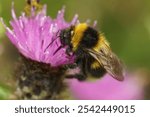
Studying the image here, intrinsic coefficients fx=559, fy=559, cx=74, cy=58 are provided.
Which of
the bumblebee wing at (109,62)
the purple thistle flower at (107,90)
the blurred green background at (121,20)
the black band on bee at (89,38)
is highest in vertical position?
the blurred green background at (121,20)

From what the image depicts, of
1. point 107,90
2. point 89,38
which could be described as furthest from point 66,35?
point 107,90

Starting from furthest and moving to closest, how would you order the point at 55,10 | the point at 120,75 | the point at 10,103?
the point at 55,10
the point at 10,103
the point at 120,75

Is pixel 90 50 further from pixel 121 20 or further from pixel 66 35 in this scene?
pixel 121 20

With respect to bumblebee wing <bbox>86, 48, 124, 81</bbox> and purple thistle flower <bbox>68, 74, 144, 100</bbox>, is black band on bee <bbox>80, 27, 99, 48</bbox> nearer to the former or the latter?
bumblebee wing <bbox>86, 48, 124, 81</bbox>

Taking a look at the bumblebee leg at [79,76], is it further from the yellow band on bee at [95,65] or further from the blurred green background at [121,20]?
the blurred green background at [121,20]

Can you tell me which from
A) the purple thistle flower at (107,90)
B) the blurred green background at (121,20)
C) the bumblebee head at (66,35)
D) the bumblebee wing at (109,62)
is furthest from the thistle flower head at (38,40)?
the blurred green background at (121,20)

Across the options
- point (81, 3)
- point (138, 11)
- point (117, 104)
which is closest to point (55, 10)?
point (81, 3)

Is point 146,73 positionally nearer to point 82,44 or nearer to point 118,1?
point 118,1
